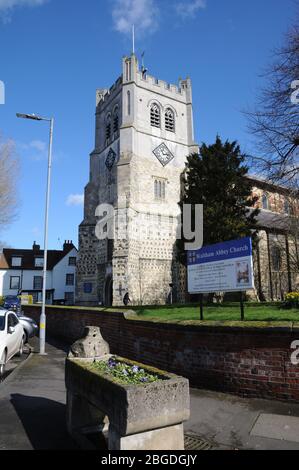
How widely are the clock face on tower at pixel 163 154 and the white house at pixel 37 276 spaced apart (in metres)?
21.6

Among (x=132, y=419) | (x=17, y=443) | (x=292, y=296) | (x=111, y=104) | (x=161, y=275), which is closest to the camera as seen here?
(x=132, y=419)

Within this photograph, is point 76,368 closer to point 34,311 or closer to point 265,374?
point 265,374

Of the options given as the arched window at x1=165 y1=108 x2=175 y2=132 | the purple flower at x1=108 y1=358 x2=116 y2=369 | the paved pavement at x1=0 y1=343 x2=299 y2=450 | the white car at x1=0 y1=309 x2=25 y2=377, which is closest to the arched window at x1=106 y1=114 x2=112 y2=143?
the arched window at x1=165 y1=108 x2=175 y2=132

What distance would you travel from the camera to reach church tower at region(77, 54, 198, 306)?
97.3ft

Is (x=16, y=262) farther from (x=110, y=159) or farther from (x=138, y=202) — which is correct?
(x=138, y=202)

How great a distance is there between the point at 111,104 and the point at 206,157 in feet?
53.3

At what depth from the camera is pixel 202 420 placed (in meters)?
5.35

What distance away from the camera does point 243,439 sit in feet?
14.9

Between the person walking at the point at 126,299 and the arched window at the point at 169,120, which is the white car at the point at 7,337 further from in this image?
the arched window at the point at 169,120

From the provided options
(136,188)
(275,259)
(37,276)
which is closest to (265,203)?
(275,259)

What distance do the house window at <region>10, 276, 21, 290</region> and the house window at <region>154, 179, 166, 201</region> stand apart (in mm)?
24878

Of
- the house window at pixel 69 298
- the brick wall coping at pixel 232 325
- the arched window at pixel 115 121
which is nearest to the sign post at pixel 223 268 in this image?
the brick wall coping at pixel 232 325
